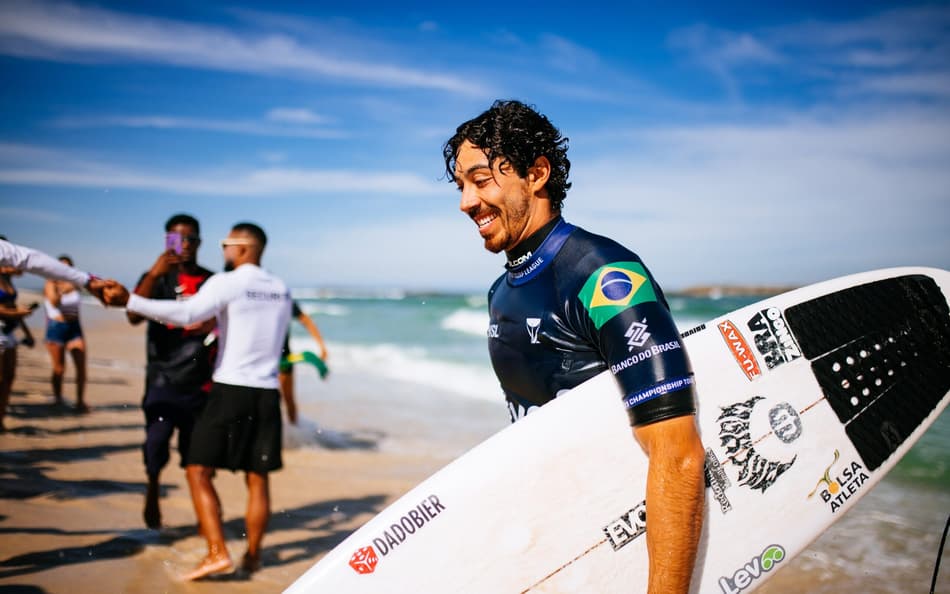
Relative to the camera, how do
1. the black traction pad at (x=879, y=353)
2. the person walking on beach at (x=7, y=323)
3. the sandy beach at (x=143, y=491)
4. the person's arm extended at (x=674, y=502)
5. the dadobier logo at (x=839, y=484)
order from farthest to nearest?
the person walking on beach at (x=7, y=323), the sandy beach at (x=143, y=491), the black traction pad at (x=879, y=353), the dadobier logo at (x=839, y=484), the person's arm extended at (x=674, y=502)

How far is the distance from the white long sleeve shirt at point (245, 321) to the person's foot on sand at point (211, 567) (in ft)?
3.62

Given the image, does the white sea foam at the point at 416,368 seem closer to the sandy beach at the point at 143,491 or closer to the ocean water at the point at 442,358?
the ocean water at the point at 442,358

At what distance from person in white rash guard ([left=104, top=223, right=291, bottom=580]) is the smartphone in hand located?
0.61 meters

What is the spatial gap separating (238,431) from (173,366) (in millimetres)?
1047

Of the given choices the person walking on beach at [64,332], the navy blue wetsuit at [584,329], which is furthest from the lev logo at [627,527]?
the person walking on beach at [64,332]

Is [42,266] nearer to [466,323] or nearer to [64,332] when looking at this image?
[64,332]

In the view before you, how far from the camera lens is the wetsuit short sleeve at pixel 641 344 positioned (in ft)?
4.55

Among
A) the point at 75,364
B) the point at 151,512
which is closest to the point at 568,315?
the point at 151,512

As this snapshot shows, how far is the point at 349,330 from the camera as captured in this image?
29.2 m

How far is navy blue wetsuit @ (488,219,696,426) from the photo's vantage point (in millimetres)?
1405

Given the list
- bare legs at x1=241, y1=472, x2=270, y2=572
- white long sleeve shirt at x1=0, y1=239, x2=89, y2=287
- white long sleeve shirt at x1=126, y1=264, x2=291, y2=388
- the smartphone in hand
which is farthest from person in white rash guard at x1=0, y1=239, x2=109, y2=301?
bare legs at x1=241, y1=472, x2=270, y2=572

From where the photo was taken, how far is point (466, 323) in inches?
1216

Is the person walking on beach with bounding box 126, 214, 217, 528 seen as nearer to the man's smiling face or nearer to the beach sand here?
the beach sand

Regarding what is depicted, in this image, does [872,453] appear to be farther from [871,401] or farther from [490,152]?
[490,152]
